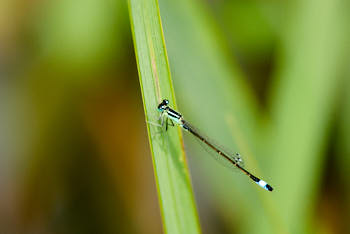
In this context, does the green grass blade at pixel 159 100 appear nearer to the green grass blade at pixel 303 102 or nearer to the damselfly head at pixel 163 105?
the damselfly head at pixel 163 105

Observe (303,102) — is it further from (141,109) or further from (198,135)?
(141,109)

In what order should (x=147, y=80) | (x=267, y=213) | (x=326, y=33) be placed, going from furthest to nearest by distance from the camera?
1. (x=326, y=33)
2. (x=267, y=213)
3. (x=147, y=80)

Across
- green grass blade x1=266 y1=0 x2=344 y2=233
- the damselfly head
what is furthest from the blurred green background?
the damselfly head

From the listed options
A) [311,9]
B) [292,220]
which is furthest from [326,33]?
[292,220]

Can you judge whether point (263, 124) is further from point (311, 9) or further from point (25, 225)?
point (25, 225)

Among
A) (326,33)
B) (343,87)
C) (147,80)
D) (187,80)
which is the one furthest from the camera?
(343,87)
